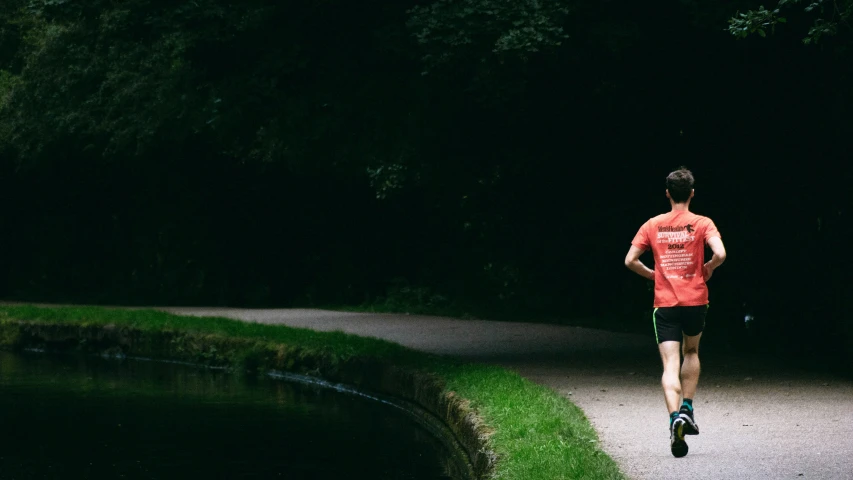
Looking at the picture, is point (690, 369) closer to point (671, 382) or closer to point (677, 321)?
point (671, 382)

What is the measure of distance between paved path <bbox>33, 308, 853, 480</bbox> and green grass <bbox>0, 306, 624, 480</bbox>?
0.24m

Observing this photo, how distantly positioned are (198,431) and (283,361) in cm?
399

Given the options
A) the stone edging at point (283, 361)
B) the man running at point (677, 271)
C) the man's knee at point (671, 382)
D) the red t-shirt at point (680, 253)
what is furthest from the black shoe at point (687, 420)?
the stone edging at point (283, 361)

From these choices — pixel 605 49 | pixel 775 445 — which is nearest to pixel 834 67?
pixel 605 49

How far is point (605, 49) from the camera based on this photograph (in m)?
13.8

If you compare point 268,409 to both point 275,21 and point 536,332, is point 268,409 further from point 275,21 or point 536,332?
point 536,332

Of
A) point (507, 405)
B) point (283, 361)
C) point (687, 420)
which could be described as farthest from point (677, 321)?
point (283, 361)

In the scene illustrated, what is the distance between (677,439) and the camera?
24.5 feet

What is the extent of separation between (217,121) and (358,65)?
1751mm

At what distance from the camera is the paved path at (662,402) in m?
7.50

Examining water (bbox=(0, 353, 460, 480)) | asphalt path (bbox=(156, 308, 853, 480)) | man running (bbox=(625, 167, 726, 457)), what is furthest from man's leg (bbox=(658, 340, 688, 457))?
water (bbox=(0, 353, 460, 480))

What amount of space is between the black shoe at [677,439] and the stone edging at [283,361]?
3.60 feet

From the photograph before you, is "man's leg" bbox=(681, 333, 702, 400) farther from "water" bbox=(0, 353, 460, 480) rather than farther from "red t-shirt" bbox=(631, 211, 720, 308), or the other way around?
"water" bbox=(0, 353, 460, 480)

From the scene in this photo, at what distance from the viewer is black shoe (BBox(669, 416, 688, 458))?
7398mm
